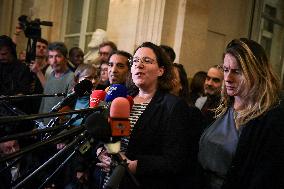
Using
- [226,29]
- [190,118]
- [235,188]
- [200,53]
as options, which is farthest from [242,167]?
[226,29]

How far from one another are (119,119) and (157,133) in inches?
33.1

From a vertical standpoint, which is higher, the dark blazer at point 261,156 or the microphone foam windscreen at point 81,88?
the microphone foam windscreen at point 81,88

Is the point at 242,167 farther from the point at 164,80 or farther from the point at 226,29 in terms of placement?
the point at 226,29

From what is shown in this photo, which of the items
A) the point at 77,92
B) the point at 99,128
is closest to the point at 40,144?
the point at 99,128

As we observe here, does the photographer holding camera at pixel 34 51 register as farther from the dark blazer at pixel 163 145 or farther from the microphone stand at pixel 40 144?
the microphone stand at pixel 40 144

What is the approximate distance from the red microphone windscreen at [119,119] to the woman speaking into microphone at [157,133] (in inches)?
25.5

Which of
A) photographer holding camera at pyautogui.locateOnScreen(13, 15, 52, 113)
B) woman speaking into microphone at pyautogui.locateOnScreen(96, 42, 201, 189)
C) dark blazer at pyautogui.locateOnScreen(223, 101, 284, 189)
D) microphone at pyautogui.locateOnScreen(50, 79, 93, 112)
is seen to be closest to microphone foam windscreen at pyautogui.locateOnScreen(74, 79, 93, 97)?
microphone at pyautogui.locateOnScreen(50, 79, 93, 112)

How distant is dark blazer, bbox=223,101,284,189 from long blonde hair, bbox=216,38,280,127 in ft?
0.22

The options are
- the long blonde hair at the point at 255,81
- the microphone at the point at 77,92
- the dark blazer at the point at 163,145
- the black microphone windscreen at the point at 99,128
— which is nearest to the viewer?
the black microphone windscreen at the point at 99,128

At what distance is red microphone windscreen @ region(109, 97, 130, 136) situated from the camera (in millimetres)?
1281

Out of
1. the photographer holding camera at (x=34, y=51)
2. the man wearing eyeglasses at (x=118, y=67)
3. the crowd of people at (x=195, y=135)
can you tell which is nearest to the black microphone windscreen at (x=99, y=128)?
the crowd of people at (x=195, y=135)

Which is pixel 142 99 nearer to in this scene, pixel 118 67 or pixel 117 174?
pixel 118 67

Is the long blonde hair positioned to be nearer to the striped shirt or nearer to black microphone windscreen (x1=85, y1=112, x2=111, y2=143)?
the striped shirt

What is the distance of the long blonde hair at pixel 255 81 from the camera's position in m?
1.92
